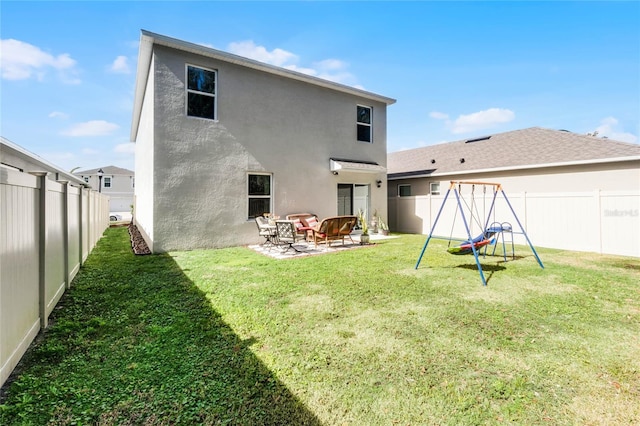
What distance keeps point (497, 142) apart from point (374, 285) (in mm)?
15197

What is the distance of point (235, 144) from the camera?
1086 cm

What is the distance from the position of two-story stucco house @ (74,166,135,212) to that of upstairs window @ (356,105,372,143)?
42660 mm

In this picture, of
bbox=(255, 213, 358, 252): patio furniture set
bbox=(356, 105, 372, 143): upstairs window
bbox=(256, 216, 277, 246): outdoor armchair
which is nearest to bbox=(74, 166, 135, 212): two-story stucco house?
bbox=(356, 105, 372, 143): upstairs window

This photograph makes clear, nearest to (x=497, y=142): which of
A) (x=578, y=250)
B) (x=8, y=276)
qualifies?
(x=578, y=250)

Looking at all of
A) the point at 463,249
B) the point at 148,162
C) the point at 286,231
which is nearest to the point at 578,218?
the point at 463,249

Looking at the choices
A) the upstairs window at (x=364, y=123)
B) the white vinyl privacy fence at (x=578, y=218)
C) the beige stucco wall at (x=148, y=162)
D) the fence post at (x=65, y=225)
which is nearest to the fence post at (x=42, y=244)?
the fence post at (x=65, y=225)

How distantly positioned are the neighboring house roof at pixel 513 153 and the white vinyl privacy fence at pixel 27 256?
15613mm

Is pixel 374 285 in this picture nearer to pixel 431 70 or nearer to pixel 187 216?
pixel 187 216

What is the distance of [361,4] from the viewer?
1064 cm

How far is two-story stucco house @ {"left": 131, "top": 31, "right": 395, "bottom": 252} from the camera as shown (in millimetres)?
9578

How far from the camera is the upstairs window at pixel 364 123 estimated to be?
47.6 feet

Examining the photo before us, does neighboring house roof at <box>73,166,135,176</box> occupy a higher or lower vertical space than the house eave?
higher

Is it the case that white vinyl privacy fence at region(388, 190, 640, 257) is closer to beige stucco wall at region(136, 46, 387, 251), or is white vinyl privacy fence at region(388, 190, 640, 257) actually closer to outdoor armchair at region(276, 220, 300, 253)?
outdoor armchair at region(276, 220, 300, 253)

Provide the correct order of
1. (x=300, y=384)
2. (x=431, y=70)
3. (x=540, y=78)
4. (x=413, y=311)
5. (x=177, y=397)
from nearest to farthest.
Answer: (x=177, y=397), (x=300, y=384), (x=413, y=311), (x=431, y=70), (x=540, y=78)
